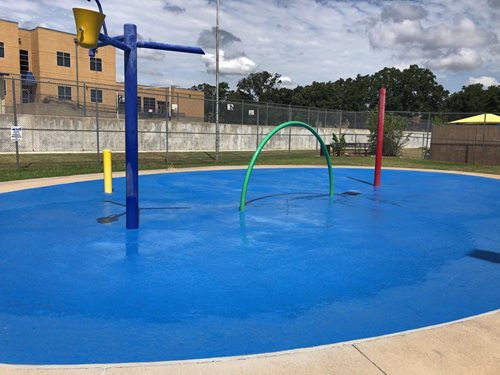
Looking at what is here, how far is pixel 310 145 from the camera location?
3803 centimetres

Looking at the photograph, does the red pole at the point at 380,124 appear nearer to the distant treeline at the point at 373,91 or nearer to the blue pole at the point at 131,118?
the blue pole at the point at 131,118

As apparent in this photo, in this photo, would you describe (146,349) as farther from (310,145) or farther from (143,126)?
(310,145)

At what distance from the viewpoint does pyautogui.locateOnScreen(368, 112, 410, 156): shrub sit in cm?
2803

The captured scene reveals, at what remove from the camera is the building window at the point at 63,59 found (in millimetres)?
48219

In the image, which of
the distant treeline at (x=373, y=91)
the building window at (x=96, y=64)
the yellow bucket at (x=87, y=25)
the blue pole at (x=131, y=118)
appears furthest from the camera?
the distant treeline at (x=373, y=91)

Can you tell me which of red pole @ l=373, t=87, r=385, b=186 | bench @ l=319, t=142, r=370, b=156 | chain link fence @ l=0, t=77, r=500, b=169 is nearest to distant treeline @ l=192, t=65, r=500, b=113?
chain link fence @ l=0, t=77, r=500, b=169

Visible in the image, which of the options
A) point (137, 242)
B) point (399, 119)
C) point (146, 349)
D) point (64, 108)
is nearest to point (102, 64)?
point (64, 108)

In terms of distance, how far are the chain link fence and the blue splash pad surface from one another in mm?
8878

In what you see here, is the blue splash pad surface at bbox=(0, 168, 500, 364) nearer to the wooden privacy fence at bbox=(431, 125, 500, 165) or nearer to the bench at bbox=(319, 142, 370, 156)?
the wooden privacy fence at bbox=(431, 125, 500, 165)

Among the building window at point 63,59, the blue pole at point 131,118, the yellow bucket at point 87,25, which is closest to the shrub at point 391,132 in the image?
the blue pole at point 131,118

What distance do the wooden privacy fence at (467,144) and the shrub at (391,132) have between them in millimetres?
2671

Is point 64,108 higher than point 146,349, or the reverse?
point 64,108

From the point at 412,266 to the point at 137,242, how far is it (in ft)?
13.7

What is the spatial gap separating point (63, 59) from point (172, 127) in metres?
25.4
